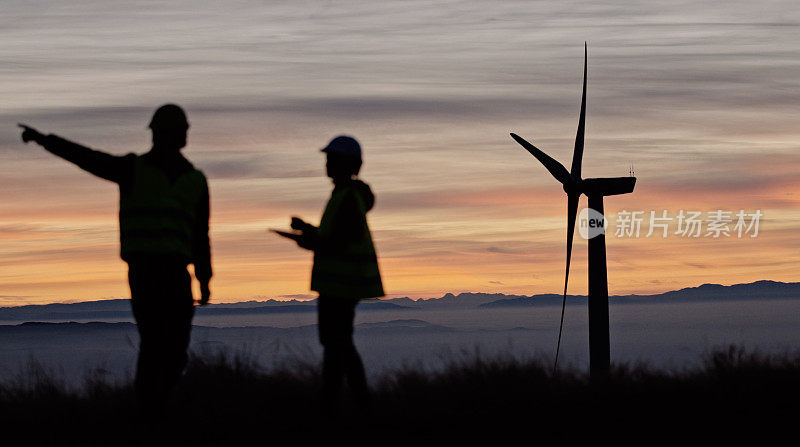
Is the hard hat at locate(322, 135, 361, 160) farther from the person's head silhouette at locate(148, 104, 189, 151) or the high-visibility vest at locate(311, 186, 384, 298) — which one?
the person's head silhouette at locate(148, 104, 189, 151)

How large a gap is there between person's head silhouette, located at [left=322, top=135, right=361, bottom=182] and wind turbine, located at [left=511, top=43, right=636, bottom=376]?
11433 mm

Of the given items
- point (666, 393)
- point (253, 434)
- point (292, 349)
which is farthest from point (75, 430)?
point (666, 393)

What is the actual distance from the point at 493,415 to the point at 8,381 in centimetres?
507

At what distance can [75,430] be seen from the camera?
9.37m

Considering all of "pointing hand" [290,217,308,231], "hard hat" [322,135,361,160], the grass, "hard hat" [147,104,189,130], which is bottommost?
the grass

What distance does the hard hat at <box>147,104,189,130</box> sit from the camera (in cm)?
883

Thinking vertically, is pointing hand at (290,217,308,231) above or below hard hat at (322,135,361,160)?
below

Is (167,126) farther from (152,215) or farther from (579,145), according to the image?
(579,145)

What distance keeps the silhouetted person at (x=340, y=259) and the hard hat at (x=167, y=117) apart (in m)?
1.21

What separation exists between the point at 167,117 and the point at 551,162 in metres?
12.8

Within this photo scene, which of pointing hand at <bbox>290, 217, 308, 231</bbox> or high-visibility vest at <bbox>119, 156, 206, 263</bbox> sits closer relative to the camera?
high-visibility vest at <bbox>119, 156, 206, 263</bbox>

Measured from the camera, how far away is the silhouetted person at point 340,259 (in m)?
8.98

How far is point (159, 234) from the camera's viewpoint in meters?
8.61

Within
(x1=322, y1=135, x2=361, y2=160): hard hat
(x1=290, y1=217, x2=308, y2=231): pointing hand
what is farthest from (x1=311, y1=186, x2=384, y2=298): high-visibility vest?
(x1=322, y1=135, x2=361, y2=160): hard hat
